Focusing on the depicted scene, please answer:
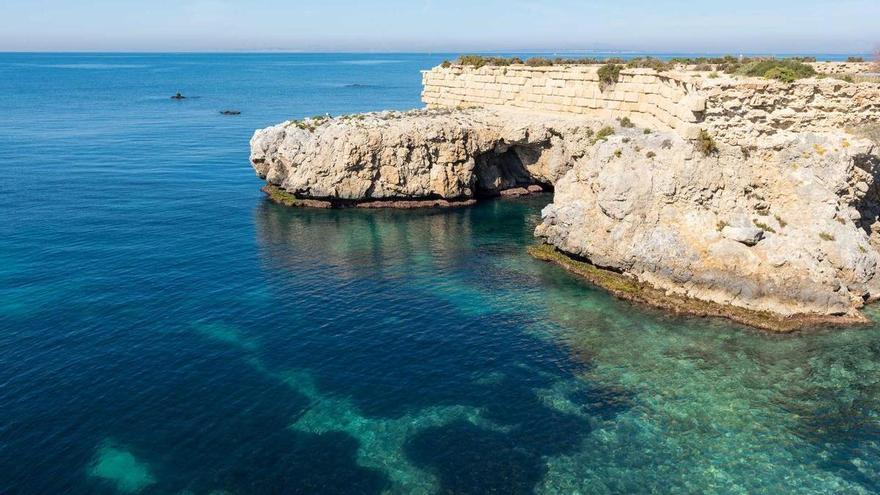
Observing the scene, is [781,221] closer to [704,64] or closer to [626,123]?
[626,123]

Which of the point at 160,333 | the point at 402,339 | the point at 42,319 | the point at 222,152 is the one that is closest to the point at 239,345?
the point at 160,333

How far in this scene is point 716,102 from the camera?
141 ft

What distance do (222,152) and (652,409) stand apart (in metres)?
75.8

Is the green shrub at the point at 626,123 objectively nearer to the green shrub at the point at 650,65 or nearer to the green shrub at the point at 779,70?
the green shrub at the point at 650,65

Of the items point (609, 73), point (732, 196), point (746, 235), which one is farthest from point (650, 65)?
point (746, 235)

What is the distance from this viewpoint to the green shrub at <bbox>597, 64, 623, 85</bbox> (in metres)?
56.3

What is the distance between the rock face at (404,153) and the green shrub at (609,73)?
15.3 feet

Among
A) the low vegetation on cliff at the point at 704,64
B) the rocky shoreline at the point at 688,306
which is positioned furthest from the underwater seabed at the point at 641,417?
the low vegetation on cliff at the point at 704,64

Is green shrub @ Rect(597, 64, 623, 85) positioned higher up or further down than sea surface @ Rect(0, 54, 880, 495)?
higher up

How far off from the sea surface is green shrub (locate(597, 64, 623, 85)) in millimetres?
16621

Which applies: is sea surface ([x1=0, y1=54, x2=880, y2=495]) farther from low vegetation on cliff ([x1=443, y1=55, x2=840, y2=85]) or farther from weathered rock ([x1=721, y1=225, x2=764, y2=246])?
low vegetation on cliff ([x1=443, y1=55, x2=840, y2=85])

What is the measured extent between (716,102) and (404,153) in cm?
3076

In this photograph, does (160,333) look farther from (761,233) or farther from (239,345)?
(761,233)

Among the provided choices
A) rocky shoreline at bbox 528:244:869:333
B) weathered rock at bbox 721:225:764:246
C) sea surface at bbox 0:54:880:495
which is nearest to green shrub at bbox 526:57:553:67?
sea surface at bbox 0:54:880:495
